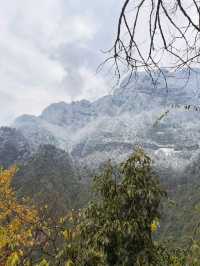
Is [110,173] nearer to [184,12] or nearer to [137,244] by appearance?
[137,244]

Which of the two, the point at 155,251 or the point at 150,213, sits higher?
the point at 150,213

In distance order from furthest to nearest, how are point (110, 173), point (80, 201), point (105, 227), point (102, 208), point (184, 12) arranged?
point (80, 201), point (110, 173), point (102, 208), point (105, 227), point (184, 12)

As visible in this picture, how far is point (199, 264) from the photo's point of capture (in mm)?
8406

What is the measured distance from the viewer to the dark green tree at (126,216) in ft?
34.1

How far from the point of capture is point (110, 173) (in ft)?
39.0

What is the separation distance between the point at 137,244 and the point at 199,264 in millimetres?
2505

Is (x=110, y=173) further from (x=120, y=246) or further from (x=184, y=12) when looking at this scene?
(x=184, y=12)

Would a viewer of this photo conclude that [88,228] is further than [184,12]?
Yes

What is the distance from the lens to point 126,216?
10867mm

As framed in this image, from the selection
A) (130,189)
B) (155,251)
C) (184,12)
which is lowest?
(155,251)

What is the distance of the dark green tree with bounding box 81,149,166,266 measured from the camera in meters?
10.4

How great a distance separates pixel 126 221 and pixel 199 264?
96.7 inches

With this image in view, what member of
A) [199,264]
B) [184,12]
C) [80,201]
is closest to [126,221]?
[199,264]

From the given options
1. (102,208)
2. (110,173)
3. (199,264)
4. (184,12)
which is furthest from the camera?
(110,173)
